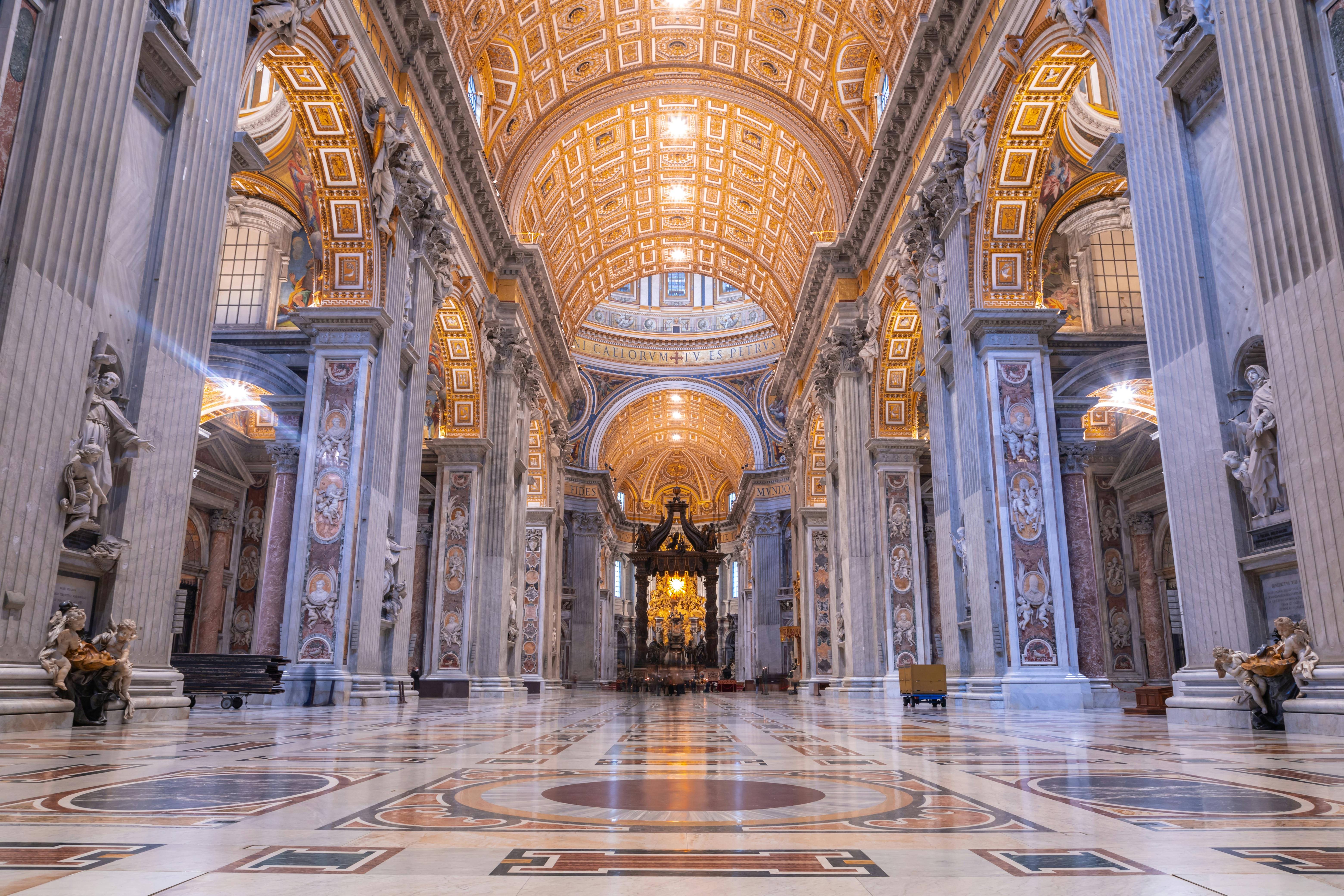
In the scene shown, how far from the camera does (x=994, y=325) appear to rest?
11469 mm

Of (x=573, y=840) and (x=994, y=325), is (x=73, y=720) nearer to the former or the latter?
(x=573, y=840)

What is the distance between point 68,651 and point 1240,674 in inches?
298

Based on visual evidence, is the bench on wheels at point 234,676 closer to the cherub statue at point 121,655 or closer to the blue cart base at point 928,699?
the cherub statue at point 121,655

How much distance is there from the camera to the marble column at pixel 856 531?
674 inches

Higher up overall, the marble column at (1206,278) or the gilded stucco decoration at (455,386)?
the gilded stucco decoration at (455,386)

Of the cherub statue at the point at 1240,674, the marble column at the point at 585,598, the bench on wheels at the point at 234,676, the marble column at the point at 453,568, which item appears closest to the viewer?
the cherub statue at the point at 1240,674

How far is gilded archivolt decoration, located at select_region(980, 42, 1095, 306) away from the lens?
1085 centimetres

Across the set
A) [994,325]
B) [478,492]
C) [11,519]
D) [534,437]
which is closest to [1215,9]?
[994,325]

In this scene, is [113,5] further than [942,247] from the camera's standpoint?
No

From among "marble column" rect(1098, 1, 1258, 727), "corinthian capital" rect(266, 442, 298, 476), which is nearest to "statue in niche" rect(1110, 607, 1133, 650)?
"marble column" rect(1098, 1, 1258, 727)

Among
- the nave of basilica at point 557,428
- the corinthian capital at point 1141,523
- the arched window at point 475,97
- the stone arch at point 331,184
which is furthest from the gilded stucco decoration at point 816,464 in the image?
the stone arch at point 331,184

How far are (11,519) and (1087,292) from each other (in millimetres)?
16359

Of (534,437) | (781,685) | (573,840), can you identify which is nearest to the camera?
(573,840)

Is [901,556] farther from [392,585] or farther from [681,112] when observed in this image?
[681,112]
